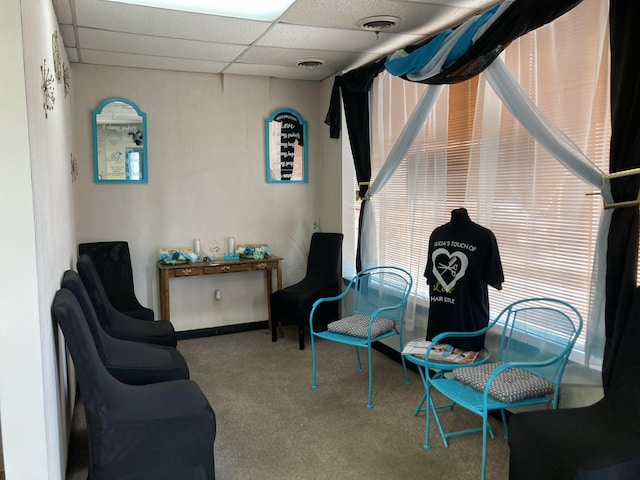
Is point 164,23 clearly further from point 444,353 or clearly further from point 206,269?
point 444,353

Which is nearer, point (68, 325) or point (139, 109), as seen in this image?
point (68, 325)

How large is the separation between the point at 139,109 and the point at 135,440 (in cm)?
319

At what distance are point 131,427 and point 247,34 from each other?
2.64 metres

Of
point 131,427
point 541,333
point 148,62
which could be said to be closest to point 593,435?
point 541,333

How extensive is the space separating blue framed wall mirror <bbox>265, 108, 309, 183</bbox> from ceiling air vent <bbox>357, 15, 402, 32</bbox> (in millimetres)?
1720

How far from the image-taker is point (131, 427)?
206cm

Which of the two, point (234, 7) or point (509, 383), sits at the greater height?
point (234, 7)

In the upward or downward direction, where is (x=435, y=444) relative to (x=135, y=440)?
downward

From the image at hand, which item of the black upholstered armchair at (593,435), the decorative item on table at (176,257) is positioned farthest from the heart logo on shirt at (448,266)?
the decorative item on table at (176,257)

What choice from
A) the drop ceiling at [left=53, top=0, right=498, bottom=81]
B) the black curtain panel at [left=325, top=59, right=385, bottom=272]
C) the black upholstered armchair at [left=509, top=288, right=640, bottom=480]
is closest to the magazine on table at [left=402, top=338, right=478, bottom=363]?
the black upholstered armchair at [left=509, top=288, right=640, bottom=480]

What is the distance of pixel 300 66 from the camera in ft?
14.7

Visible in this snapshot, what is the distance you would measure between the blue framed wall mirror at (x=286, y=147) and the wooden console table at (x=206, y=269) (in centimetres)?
86

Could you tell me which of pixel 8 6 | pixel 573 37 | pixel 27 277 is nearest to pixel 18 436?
pixel 27 277

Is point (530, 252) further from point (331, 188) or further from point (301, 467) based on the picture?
point (331, 188)
